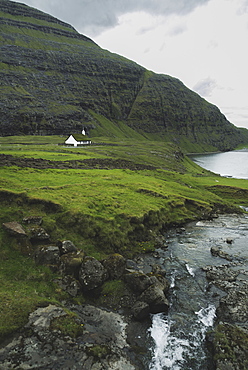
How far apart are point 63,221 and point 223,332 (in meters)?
20.7

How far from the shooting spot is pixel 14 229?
24.7 meters

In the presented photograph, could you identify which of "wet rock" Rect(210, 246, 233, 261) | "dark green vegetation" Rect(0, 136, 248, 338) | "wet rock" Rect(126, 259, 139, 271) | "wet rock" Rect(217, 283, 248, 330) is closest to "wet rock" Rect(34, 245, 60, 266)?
"dark green vegetation" Rect(0, 136, 248, 338)

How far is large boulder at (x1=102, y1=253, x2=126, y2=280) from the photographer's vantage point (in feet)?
78.9

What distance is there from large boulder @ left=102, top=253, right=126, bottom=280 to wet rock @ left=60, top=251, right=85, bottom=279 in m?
2.79

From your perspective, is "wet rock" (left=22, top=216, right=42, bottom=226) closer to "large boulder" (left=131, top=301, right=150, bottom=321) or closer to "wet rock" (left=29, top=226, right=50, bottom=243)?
"wet rock" (left=29, top=226, right=50, bottom=243)

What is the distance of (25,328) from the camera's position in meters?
16.1

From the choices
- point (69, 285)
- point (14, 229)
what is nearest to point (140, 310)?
point (69, 285)

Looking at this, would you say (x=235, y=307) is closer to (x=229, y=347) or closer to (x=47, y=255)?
(x=229, y=347)

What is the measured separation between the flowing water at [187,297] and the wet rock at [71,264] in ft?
26.9

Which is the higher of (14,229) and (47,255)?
(14,229)

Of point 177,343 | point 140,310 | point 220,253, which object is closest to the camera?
point 177,343

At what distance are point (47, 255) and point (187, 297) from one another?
47.7ft

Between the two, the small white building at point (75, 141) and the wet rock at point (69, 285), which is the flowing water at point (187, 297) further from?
the small white building at point (75, 141)

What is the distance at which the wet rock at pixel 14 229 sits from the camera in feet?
79.9
